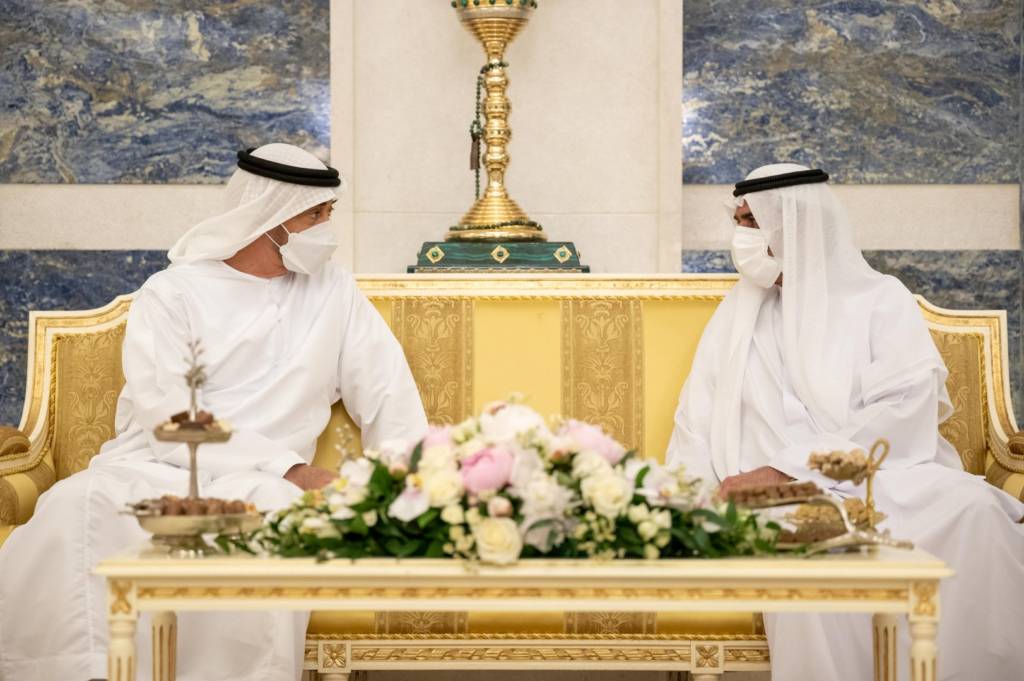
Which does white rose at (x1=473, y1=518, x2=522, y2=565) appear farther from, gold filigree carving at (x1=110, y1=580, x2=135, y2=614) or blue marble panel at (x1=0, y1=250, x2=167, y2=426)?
blue marble panel at (x1=0, y1=250, x2=167, y2=426)

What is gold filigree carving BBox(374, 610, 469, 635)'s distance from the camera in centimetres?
440

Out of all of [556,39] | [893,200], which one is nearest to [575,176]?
[556,39]

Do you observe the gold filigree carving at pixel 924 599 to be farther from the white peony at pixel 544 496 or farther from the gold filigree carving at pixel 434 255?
the gold filigree carving at pixel 434 255

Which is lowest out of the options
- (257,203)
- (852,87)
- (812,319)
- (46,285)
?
(812,319)

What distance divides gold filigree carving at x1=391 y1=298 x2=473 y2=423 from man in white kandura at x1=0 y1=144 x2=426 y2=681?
7.4 inches

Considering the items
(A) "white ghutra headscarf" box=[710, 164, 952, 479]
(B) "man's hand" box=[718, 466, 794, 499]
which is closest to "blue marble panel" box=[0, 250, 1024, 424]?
(A) "white ghutra headscarf" box=[710, 164, 952, 479]

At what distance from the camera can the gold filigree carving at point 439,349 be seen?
544 centimetres

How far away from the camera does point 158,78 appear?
23.8 feet

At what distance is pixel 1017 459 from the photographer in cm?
512

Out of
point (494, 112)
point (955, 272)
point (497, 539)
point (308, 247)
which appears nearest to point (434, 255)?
point (494, 112)

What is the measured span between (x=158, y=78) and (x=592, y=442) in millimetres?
4612

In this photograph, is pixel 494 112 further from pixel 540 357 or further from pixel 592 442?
pixel 592 442

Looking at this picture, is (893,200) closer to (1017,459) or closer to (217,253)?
(1017,459)

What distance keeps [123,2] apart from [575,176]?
7.90ft
